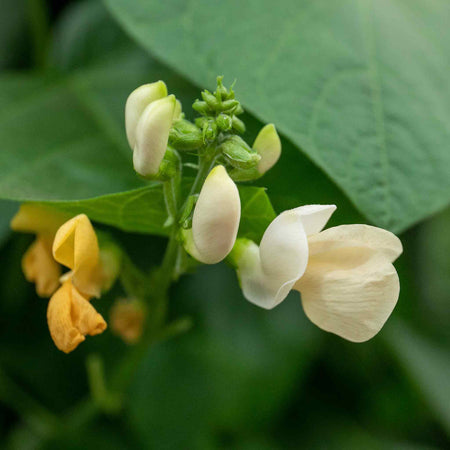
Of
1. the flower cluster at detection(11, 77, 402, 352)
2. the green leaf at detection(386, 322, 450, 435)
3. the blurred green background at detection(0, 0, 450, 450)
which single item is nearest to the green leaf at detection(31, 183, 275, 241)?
the flower cluster at detection(11, 77, 402, 352)

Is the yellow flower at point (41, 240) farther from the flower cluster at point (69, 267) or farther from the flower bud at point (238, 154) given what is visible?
the flower bud at point (238, 154)

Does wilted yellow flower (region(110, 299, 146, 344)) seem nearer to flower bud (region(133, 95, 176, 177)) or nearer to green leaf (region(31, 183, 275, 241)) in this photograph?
green leaf (region(31, 183, 275, 241))

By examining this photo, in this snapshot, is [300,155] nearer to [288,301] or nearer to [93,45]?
[288,301]

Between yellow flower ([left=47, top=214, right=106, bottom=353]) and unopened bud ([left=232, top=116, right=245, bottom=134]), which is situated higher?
unopened bud ([left=232, top=116, right=245, bottom=134])

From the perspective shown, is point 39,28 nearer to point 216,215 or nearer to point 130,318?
point 130,318

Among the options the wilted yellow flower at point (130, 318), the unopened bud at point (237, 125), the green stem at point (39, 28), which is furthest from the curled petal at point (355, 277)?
the green stem at point (39, 28)

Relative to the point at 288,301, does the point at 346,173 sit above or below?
above

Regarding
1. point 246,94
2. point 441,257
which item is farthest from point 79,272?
point 441,257
